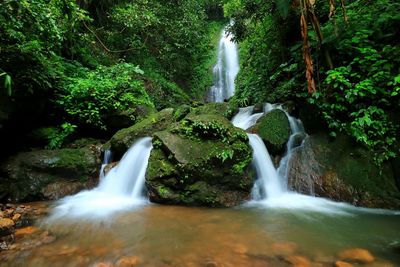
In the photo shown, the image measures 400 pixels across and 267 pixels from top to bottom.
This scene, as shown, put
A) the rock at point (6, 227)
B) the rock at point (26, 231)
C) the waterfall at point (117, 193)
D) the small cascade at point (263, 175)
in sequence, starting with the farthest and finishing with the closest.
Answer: the small cascade at point (263, 175) → the waterfall at point (117, 193) → the rock at point (26, 231) → the rock at point (6, 227)

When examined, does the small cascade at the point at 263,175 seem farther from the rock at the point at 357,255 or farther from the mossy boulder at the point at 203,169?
the rock at the point at 357,255

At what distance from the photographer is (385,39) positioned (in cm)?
540

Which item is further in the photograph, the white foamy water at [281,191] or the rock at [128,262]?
the white foamy water at [281,191]

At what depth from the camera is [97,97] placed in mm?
7359

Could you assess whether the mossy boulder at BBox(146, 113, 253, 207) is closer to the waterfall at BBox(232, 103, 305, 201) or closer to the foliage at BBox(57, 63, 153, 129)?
the waterfall at BBox(232, 103, 305, 201)

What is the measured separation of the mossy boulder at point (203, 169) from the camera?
493 centimetres

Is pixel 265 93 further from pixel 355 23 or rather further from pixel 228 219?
pixel 228 219

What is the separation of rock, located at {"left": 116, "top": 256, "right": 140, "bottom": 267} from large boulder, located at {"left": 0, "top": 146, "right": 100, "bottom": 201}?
10.2 ft

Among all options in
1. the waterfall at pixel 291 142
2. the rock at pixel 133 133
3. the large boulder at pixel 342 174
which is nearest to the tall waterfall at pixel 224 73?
the rock at pixel 133 133

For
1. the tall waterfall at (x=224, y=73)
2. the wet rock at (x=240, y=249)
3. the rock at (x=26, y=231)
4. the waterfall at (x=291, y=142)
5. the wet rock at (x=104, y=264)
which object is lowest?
the wet rock at (x=104, y=264)

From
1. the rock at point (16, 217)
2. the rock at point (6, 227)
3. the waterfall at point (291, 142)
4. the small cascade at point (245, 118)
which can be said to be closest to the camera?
the rock at point (6, 227)

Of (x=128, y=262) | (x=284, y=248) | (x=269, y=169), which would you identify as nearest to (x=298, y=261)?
(x=284, y=248)

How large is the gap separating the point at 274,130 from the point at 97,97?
4.47 metres

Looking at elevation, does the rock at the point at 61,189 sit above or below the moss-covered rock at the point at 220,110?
below
